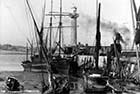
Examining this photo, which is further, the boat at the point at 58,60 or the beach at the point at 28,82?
the boat at the point at 58,60

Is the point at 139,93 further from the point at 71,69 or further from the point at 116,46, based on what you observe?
the point at 71,69

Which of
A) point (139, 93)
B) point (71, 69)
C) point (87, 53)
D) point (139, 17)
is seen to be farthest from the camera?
point (87, 53)

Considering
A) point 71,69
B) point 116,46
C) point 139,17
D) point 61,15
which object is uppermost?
point 61,15

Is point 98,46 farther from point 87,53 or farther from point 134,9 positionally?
point 87,53

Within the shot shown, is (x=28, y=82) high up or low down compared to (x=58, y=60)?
down

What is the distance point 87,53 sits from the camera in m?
61.1

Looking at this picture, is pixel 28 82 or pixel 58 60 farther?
pixel 58 60

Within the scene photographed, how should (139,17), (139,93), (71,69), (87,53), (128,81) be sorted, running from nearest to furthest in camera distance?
(139,17) → (139,93) → (128,81) → (71,69) → (87,53)

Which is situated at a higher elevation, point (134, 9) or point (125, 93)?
point (134, 9)

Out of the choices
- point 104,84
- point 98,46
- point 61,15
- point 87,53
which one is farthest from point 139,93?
point 61,15

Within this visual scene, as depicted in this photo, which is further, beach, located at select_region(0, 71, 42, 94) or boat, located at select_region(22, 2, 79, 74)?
boat, located at select_region(22, 2, 79, 74)

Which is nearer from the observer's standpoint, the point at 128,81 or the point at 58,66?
the point at 128,81

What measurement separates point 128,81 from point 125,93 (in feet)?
18.5

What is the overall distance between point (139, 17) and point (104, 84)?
7.99m
